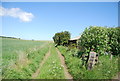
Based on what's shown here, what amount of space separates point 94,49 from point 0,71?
29.5 feet

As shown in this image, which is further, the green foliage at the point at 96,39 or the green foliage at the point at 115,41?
the green foliage at the point at 115,41

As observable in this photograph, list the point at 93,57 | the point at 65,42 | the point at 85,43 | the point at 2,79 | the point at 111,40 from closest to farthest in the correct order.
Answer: the point at 2,79, the point at 93,57, the point at 85,43, the point at 111,40, the point at 65,42

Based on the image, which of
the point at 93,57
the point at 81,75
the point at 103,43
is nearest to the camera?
the point at 81,75

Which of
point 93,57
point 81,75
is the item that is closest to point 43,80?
point 81,75

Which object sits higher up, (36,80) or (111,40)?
(111,40)

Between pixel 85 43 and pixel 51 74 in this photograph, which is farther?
pixel 85 43

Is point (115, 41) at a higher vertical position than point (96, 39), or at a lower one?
lower

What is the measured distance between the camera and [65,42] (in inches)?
1506

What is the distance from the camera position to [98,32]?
44.9 feet

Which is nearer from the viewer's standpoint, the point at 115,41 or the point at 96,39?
the point at 96,39

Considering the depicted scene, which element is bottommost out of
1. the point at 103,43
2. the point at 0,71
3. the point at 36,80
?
the point at 36,80

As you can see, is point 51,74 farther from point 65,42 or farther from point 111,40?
point 65,42

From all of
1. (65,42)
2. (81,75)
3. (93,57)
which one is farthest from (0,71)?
(65,42)

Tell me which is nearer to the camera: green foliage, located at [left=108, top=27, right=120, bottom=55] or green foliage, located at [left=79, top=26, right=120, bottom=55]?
green foliage, located at [left=79, top=26, right=120, bottom=55]
